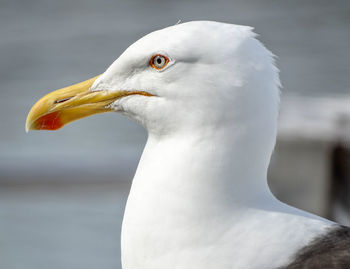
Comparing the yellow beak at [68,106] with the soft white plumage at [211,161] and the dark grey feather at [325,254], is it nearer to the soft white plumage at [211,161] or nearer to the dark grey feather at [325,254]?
the soft white plumage at [211,161]

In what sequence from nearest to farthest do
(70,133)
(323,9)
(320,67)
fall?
(70,133)
(320,67)
(323,9)

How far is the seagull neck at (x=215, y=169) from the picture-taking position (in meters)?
2.19

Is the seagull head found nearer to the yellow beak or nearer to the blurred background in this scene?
the yellow beak

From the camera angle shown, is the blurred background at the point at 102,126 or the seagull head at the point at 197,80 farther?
the blurred background at the point at 102,126

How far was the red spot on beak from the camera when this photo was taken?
2467 millimetres

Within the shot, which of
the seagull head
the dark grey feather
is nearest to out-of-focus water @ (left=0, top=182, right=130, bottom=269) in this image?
the seagull head

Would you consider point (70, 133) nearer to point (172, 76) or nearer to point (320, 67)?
point (320, 67)

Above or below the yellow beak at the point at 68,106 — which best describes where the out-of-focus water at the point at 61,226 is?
below

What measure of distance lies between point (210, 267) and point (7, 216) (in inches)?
218

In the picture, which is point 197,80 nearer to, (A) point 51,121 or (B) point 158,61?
(B) point 158,61

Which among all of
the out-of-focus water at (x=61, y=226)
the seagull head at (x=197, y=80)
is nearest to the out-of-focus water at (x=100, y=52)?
the out-of-focus water at (x=61, y=226)

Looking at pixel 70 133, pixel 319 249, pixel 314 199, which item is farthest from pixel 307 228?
pixel 70 133

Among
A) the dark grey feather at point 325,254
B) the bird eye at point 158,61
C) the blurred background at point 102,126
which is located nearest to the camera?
the dark grey feather at point 325,254

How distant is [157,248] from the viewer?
7.23ft
